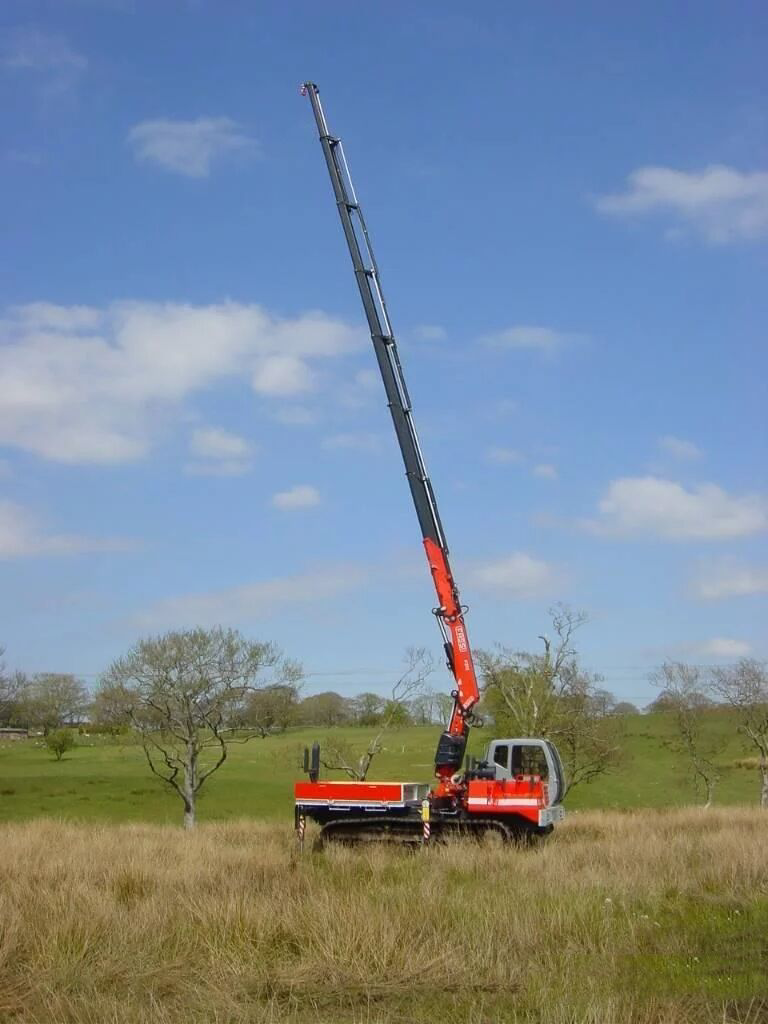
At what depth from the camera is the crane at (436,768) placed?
21000mm

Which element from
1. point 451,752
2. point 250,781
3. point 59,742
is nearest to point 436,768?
point 451,752

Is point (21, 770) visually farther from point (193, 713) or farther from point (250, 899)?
point (250, 899)

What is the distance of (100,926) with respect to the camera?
34.6ft

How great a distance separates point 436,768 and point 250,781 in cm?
3859

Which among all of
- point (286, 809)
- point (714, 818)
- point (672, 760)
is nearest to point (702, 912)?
point (714, 818)

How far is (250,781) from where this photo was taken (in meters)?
58.5

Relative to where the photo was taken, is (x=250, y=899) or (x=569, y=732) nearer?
(x=250, y=899)

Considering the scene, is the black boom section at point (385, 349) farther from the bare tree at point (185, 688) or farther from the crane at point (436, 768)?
the bare tree at point (185, 688)

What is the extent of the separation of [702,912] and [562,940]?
256 centimetres

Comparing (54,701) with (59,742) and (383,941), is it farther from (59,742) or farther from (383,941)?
(383,941)

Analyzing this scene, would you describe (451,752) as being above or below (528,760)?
above

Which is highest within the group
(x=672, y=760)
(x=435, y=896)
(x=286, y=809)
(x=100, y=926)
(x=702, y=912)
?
(x=100, y=926)

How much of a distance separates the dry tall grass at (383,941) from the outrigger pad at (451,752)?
17.6 feet

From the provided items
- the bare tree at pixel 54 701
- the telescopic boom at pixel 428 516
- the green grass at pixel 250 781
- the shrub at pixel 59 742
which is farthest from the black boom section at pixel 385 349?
the bare tree at pixel 54 701
